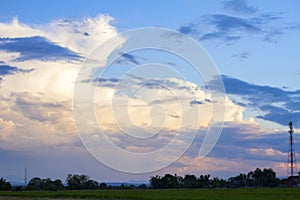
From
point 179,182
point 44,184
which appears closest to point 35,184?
point 44,184

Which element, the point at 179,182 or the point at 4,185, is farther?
the point at 179,182

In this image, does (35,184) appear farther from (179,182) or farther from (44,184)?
(179,182)

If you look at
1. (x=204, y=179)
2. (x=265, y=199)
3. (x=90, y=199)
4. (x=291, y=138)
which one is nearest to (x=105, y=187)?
(x=204, y=179)

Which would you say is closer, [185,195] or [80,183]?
[185,195]

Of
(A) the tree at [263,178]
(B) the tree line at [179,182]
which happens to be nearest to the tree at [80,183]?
(B) the tree line at [179,182]

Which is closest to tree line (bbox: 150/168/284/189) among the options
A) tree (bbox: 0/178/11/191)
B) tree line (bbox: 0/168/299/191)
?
tree line (bbox: 0/168/299/191)

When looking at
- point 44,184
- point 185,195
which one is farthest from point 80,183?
point 185,195

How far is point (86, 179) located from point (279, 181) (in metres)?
54.6

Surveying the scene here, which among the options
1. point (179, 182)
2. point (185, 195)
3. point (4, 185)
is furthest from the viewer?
point (179, 182)

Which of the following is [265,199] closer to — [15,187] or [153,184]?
[15,187]

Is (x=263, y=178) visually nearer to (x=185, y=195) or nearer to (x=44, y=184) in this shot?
(x=44, y=184)

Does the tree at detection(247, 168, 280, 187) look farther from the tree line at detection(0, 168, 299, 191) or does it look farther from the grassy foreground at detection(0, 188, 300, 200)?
the grassy foreground at detection(0, 188, 300, 200)

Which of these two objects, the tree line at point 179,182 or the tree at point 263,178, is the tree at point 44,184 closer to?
the tree line at point 179,182

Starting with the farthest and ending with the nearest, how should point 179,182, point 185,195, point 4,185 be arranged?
1. point 179,182
2. point 4,185
3. point 185,195
